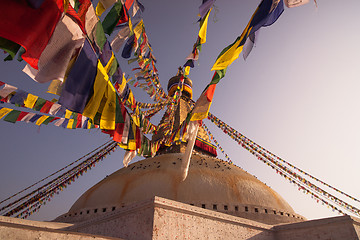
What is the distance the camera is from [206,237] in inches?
204

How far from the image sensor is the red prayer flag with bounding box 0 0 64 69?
79.4 inches

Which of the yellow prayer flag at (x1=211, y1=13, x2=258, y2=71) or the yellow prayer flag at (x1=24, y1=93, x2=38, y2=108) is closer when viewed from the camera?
the yellow prayer flag at (x1=211, y1=13, x2=258, y2=71)

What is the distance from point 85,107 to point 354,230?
6326 millimetres

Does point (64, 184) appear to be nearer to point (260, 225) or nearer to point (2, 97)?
point (2, 97)

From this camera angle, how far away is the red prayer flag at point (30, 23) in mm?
2018

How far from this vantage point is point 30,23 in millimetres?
2133

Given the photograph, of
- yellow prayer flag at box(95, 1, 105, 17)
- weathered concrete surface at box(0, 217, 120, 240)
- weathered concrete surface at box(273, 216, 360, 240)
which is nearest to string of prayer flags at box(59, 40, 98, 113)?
yellow prayer flag at box(95, 1, 105, 17)

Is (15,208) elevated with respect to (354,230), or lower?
elevated

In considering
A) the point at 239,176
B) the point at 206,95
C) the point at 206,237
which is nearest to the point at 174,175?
the point at 239,176

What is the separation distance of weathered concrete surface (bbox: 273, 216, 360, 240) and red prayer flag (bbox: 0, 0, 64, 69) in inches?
268

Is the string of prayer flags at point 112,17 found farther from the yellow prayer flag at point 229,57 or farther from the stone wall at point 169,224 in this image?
the stone wall at point 169,224

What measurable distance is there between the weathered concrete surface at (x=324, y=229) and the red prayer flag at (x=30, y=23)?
6809 mm

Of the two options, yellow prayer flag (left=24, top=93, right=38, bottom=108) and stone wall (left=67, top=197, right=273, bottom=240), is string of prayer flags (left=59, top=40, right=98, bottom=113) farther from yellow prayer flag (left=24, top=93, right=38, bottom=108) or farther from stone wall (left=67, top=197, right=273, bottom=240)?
yellow prayer flag (left=24, top=93, right=38, bottom=108)

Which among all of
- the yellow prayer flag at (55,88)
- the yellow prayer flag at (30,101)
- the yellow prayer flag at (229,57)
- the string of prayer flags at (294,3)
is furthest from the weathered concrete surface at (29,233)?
the string of prayer flags at (294,3)
